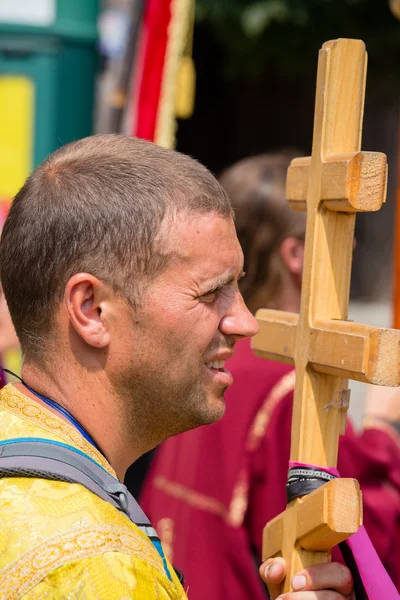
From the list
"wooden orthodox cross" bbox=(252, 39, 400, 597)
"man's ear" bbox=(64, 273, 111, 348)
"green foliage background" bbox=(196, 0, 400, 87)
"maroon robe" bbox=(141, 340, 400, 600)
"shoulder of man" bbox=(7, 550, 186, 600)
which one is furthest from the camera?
"green foliage background" bbox=(196, 0, 400, 87)

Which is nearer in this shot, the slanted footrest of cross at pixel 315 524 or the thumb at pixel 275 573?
the slanted footrest of cross at pixel 315 524

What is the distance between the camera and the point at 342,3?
12.2 meters

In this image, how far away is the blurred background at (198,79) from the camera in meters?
4.55

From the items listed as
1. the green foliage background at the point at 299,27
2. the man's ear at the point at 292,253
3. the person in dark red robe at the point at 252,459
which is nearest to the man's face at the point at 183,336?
the person in dark red robe at the point at 252,459

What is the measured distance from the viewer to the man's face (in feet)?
5.54

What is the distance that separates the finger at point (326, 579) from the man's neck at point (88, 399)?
0.41m

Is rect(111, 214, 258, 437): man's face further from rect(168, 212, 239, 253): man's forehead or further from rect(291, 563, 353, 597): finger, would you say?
rect(291, 563, 353, 597): finger

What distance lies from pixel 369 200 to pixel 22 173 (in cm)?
356

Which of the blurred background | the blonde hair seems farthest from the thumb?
the blurred background

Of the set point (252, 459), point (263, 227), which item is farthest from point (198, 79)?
point (252, 459)

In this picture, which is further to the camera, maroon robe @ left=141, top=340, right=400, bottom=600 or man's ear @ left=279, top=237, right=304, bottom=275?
man's ear @ left=279, top=237, right=304, bottom=275

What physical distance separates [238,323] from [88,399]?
30cm

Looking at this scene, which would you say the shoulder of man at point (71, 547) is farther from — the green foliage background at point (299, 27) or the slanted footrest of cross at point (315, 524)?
the green foliage background at point (299, 27)

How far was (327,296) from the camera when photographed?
73.4 inches
